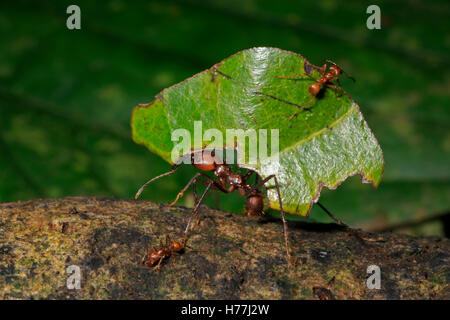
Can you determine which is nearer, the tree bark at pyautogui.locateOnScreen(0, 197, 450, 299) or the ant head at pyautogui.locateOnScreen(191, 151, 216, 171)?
the tree bark at pyautogui.locateOnScreen(0, 197, 450, 299)

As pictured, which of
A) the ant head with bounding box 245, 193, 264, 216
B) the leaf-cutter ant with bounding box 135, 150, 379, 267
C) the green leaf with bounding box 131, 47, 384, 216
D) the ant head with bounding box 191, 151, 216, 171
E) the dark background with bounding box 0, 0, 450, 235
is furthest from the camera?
the dark background with bounding box 0, 0, 450, 235

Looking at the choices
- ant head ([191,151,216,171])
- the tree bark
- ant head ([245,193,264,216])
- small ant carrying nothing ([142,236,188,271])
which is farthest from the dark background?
small ant carrying nothing ([142,236,188,271])

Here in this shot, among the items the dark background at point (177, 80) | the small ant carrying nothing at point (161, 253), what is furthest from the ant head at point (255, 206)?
the dark background at point (177, 80)

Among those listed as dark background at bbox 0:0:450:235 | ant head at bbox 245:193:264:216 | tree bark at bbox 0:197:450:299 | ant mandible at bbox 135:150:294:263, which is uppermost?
dark background at bbox 0:0:450:235

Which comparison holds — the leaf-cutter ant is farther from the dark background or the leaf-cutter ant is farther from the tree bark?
the dark background

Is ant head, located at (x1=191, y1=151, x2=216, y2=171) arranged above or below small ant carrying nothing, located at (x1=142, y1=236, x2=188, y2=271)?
above

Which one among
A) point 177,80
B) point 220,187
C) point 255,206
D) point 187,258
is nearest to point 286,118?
point 255,206

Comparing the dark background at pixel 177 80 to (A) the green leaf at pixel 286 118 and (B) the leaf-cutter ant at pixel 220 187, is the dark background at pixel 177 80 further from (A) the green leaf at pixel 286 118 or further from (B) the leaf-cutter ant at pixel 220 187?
(A) the green leaf at pixel 286 118

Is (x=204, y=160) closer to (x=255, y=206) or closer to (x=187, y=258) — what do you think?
(x=255, y=206)
